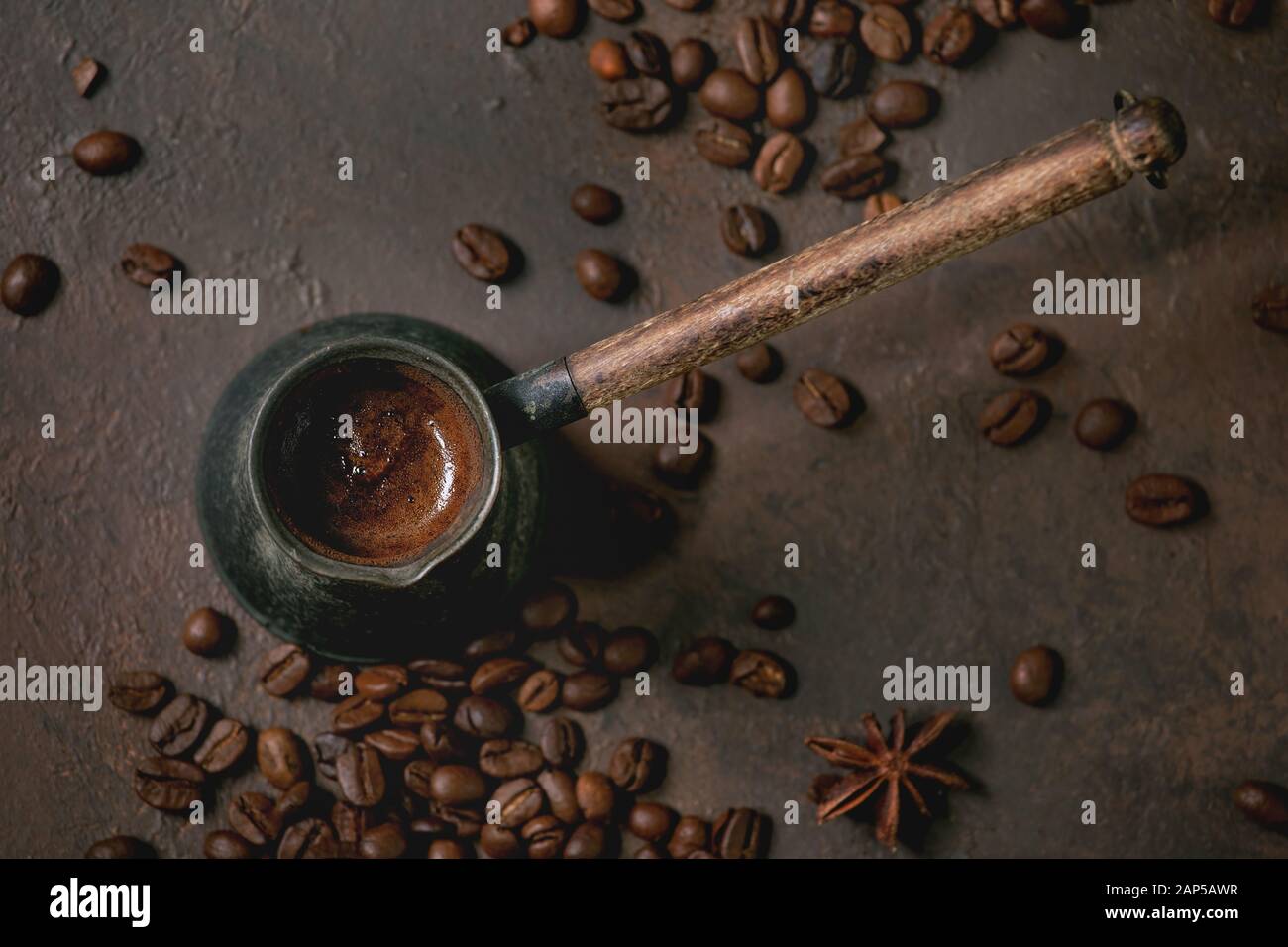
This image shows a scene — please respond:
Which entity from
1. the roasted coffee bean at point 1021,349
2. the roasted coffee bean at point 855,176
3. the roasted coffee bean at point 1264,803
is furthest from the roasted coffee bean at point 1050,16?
the roasted coffee bean at point 1264,803

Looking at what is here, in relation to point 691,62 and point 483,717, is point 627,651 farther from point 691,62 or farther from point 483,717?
point 691,62

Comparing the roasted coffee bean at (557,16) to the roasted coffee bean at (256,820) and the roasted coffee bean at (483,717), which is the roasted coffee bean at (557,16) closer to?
the roasted coffee bean at (483,717)

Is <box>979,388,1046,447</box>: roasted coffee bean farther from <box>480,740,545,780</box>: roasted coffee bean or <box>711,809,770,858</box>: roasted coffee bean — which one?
<box>480,740,545,780</box>: roasted coffee bean

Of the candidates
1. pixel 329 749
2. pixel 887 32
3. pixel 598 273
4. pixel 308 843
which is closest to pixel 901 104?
pixel 887 32

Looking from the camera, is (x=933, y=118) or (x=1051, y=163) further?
(x=933, y=118)

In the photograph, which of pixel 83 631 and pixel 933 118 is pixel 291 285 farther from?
pixel 933 118
